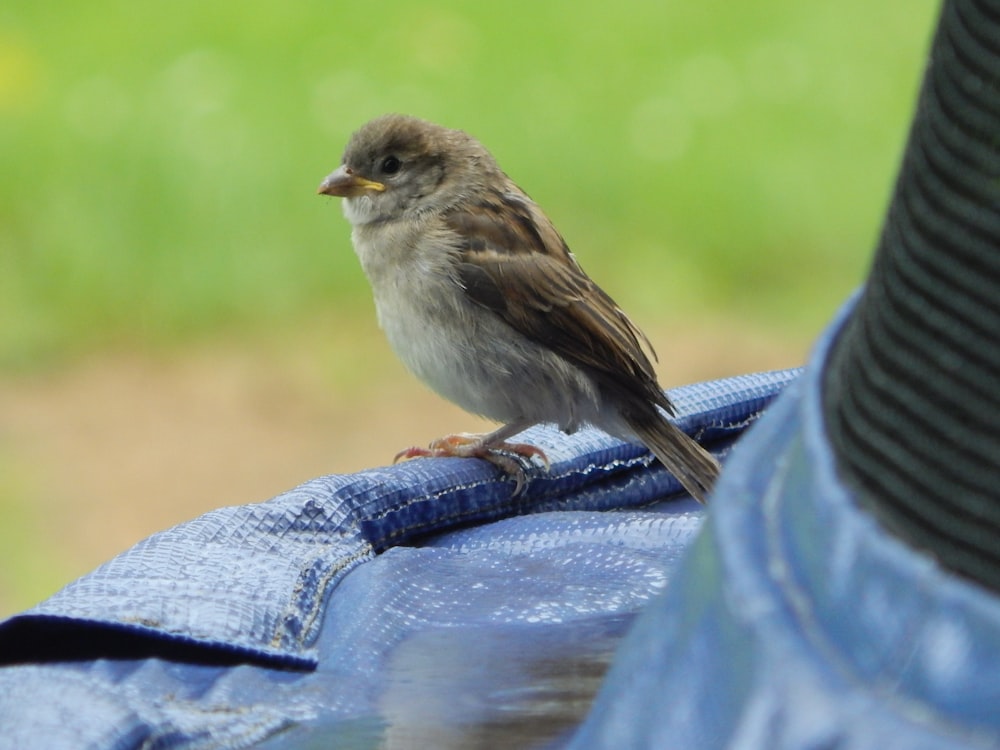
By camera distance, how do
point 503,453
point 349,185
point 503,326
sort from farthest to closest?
1. point 349,185
2. point 503,326
3. point 503,453

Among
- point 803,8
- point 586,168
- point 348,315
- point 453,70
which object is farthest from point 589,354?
point 803,8

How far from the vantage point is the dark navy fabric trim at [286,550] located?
99.6 inches

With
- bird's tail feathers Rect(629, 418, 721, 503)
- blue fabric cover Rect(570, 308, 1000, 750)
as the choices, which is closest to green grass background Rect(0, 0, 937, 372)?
bird's tail feathers Rect(629, 418, 721, 503)

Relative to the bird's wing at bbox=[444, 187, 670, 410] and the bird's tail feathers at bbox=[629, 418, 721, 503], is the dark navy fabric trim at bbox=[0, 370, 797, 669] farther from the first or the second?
the bird's wing at bbox=[444, 187, 670, 410]

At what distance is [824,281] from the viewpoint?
7.45 metres

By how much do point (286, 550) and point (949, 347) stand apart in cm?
162

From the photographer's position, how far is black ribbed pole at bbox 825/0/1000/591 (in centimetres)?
150

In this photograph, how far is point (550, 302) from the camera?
417cm

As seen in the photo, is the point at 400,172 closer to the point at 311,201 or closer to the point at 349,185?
the point at 349,185

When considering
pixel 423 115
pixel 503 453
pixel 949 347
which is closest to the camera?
pixel 949 347

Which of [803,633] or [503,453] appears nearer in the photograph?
[803,633]

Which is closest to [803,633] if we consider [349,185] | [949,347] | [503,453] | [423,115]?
[949,347]

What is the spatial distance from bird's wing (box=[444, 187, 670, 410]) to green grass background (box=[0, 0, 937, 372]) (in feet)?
10.0

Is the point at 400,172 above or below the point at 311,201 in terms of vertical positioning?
above
